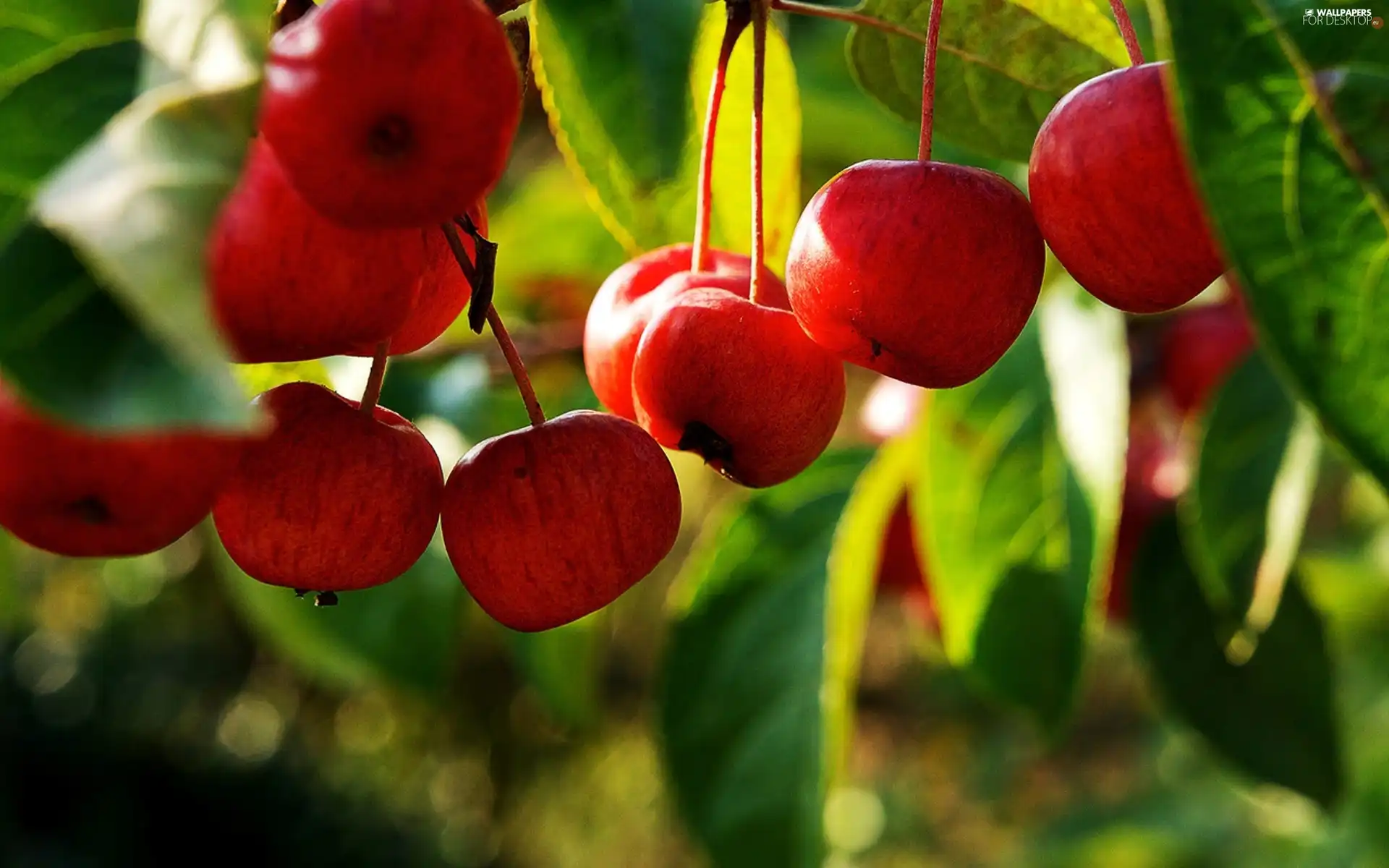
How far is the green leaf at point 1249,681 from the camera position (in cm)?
160

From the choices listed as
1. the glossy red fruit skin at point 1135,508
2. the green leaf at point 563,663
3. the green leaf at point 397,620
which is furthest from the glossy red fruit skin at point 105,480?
the glossy red fruit skin at point 1135,508

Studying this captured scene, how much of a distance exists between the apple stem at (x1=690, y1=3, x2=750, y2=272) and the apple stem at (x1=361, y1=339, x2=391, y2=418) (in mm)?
196

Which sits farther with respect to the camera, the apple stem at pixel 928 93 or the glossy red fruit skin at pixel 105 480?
the apple stem at pixel 928 93

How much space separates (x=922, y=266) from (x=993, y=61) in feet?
0.76

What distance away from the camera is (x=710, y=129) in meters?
0.81

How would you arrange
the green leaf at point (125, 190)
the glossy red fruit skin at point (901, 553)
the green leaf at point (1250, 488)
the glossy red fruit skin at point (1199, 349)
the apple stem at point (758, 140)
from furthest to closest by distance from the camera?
the glossy red fruit skin at point (901, 553) < the glossy red fruit skin at point (1199, 349) < the green leaf at point (1250, 488) < the apple stem at point (758, 140) < the green leaf at point (125, 190)

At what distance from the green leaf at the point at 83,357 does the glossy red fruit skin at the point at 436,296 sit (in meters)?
0.18

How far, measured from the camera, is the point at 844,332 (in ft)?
2.20

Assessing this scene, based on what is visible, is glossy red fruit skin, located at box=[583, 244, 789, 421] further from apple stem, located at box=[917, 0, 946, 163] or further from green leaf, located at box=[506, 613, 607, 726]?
green leaf, located at box=[506, 613, 607, 726]

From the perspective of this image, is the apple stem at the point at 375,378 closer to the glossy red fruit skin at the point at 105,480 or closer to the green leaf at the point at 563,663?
the glossy red fruit skin at the point at 105,480

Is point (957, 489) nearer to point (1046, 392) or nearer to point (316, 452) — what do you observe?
point (1046, 392)

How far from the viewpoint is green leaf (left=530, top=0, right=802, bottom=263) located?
0.74 meters

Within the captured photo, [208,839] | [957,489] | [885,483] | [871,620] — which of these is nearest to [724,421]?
[957,489]

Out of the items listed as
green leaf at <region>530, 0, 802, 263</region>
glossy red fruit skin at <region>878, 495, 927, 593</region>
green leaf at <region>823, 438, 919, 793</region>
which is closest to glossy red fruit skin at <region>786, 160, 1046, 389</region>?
green leaf at <region>530, 0, 802, 263</region>
